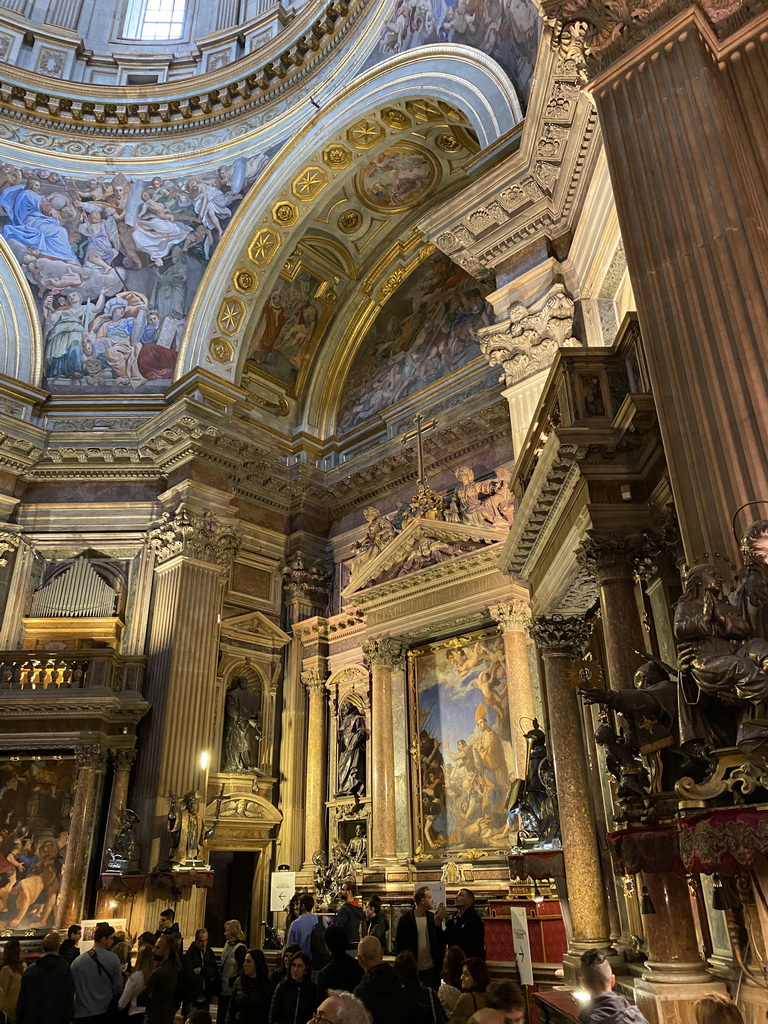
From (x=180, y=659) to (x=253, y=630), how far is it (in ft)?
6.42

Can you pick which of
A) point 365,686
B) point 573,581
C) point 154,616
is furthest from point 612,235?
point 154,616

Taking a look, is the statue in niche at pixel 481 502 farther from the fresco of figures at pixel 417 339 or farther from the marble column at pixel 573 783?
the marble column at pixel 573 783

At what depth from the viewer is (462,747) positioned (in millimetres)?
12219

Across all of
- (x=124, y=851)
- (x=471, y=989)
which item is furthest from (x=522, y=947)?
(x=124, y=851)

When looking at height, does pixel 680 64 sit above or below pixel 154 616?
above

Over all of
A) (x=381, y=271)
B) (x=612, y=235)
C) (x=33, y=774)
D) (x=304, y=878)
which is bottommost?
(x=304, y=878)

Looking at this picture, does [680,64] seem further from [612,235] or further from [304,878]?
[304,878]

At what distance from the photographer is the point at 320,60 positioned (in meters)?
16.2

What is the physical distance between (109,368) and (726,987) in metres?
15.3

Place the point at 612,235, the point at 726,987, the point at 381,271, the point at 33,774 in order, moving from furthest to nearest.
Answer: the point at 381,271 < the point at 33,774 < the point at 612,235 < the point at 726,987

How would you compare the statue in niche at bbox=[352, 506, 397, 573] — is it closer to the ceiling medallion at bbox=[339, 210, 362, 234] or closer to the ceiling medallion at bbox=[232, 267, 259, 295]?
the ceiling medallion at bbox=[232, 267, 259, 295]

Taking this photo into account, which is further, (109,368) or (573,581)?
(109,368)

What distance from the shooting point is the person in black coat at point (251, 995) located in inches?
183

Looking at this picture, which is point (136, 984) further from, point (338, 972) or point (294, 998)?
point (338, 972)
